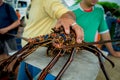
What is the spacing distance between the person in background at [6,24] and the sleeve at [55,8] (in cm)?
99

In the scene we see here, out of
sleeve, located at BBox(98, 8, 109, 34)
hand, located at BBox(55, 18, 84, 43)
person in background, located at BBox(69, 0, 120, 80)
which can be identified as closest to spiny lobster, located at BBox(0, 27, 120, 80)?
hand, located at BBox(55, 18, 84, 43)

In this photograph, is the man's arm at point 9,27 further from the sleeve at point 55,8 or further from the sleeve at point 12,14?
the sleeve at point 55,8

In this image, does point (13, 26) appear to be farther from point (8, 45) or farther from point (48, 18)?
point (48, 18)

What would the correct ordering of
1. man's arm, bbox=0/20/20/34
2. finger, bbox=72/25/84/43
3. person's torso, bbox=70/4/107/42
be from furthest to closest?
man's arm, bbox=0/20/20/34, person's torso, bbox=70/4/107/42, finger, bbox=72/25/84/43

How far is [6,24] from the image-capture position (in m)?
1.81

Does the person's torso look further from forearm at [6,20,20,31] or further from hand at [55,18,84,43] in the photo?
forearm at [6,20,20,31]

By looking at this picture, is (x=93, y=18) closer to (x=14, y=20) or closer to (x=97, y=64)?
(x=97, y=64)

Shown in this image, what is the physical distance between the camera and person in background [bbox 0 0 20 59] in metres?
1.74

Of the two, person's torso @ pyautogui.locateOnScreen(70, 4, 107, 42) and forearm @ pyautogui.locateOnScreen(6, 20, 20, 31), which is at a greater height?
person's torso @ pyautogui.locateOnScreen(70, 4, 107, 42)

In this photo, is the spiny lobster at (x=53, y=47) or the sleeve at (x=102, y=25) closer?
the spiny lobster at (x=53, y=47)

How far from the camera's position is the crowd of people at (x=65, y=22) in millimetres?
685

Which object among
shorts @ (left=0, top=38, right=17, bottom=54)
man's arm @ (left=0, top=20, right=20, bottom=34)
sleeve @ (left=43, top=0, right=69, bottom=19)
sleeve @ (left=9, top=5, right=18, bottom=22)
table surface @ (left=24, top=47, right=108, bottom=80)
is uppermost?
sleeve @ (left=43, top=0, right=69, bottom=19)

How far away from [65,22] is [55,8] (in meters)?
0.06

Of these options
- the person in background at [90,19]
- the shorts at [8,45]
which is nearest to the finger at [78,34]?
the person in background at [90,19]
